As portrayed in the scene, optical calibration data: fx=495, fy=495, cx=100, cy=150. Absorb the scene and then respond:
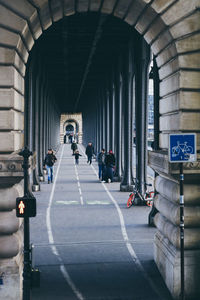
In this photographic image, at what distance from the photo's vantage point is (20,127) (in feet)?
40.0

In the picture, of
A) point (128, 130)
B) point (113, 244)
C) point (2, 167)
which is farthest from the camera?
point (128, 130)

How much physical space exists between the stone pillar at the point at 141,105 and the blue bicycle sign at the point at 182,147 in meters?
14.2

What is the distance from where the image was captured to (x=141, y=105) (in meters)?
24.0

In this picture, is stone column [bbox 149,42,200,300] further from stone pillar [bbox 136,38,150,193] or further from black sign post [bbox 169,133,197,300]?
stone pillar [bbox 136,38,150,193]

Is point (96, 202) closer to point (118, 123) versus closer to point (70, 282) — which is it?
point (118, 123)

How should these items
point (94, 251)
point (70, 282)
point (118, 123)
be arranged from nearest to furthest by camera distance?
point (70, 282), point (94, 251), point (118, 123)

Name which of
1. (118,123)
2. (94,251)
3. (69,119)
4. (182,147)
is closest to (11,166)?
(182,147)

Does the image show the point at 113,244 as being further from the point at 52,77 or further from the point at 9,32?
the point at 52,77

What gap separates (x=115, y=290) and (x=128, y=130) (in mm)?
18002

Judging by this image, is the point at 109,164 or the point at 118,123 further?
the point at 118,123

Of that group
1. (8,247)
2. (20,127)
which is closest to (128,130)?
(20,127)

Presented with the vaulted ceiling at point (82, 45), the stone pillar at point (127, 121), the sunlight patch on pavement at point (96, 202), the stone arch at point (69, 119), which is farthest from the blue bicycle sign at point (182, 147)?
the stone arch at point (69, 119)

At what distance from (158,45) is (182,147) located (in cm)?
356

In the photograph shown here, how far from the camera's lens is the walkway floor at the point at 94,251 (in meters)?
11.5
